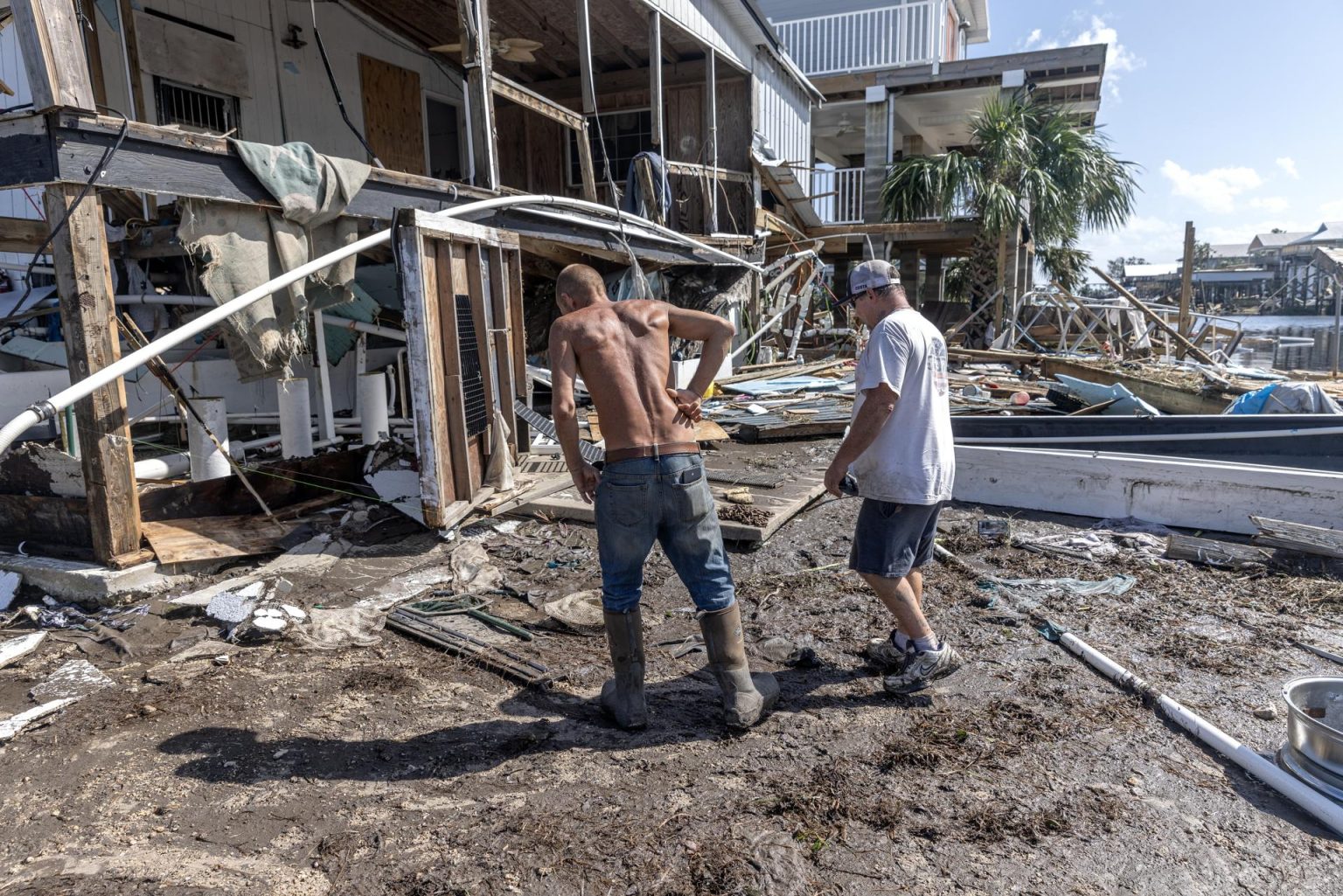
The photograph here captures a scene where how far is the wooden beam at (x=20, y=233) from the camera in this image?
6.59m

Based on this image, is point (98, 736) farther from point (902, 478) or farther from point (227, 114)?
point (227, 114)

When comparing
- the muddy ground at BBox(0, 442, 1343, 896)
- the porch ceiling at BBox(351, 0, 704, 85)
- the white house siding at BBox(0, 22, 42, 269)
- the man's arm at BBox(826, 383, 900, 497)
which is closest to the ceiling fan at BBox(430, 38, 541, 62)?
the porch ceiling at BBox(351, 0, 704, 85)

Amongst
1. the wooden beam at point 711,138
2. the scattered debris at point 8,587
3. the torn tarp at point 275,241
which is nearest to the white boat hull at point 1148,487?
the torn tarp at point 275,241

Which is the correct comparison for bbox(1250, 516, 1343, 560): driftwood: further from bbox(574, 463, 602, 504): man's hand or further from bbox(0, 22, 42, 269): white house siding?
bbox(0, 22, 42, 269): white house siding

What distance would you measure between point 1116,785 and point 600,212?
7.39 m

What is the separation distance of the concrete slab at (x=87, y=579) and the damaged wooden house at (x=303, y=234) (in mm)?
124

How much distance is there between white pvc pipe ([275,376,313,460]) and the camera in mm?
6871

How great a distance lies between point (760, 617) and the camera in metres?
4.63

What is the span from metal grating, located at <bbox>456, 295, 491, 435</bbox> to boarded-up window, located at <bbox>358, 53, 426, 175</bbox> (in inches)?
229

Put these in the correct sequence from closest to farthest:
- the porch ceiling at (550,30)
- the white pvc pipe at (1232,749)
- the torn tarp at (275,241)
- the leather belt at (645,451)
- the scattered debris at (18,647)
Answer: the white pvc pipe at (1232,749)
the leather belt at (645,451)
the scattered debris at (18,647)
the torn tarp at (275,241)
the porch ceiling at (550,30)

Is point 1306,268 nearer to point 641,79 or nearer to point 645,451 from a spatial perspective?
point 641,79

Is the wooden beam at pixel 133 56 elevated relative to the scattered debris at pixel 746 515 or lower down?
elevated

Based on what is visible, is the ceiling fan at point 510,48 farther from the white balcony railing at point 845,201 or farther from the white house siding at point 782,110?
the white balcony railing at point 845,201

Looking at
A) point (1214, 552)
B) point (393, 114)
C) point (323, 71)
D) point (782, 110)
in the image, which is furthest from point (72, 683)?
point (782, 110)
